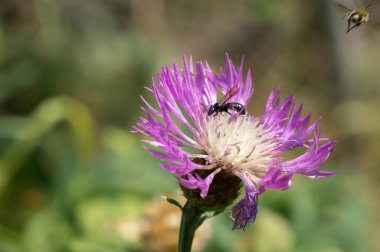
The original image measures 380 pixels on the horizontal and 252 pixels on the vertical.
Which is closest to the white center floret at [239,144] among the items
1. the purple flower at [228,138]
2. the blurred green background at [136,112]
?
the purple flower at [228,138]

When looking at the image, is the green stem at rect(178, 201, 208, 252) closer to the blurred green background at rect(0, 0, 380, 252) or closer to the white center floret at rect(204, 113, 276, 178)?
the white center floret at rect(204, 113, 276, 178)

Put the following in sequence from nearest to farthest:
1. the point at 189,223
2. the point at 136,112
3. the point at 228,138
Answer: the point at 189,223 → the point at 228,138 → the point at 136,112

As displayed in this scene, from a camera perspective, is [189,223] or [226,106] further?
[226,106]

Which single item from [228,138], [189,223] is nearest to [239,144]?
[228,138]

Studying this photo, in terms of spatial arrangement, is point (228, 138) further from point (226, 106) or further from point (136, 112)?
point (136, 112)

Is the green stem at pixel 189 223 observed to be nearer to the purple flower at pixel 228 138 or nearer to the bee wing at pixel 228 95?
the purple flower at pixel 228 138

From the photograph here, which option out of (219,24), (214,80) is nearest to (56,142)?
(214,80)

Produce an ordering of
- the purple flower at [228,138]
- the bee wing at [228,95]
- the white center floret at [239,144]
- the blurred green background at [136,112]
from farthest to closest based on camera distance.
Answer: the blurred green background at [136,112], the bee wing at [228,95], the white center floret at [239,144], the purple flower at [228,138]
